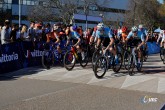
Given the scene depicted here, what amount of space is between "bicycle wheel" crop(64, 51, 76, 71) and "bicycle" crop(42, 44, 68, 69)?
0.74 m

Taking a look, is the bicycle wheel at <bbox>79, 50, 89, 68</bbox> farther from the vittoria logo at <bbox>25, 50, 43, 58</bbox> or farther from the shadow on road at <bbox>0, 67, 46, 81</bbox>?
the vittoria logo at <bbox>25, 50, 43, 58</bbox>

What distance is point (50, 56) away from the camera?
13773 millimetres

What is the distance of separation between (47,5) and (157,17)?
27.0 metres

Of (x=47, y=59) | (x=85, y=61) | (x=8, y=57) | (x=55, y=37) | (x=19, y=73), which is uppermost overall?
(x=55, y=37)

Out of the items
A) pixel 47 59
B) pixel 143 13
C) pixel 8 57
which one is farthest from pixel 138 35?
pixel 143 13

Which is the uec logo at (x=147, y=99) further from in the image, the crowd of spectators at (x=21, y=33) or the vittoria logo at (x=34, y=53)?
the crowd of spectators at (x=21, y=33)

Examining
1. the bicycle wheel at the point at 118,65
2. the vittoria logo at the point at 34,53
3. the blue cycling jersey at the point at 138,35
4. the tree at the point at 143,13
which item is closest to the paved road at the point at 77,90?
the bicycle wheel at the point at 118,65

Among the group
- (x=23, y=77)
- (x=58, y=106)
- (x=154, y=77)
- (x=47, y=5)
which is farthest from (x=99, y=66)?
(x=47, y=5)

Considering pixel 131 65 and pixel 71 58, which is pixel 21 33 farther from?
pixel 131 65

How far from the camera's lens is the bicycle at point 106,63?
37.4 ft

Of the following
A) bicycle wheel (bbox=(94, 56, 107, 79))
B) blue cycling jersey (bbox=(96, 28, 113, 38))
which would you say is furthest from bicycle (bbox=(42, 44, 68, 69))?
bicycle wheel (bbox=(94, 56, 107, 79))

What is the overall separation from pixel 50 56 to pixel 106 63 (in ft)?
9.52

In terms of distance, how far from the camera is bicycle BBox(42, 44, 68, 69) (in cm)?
1364

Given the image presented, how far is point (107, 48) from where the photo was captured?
1199cm
